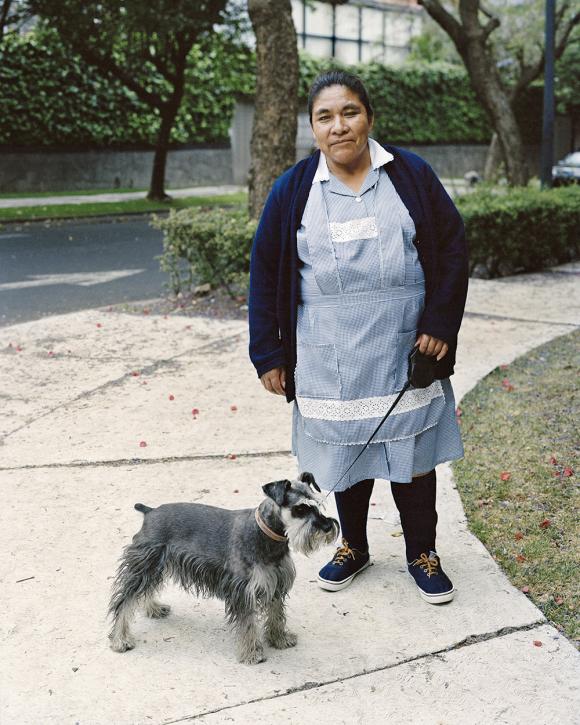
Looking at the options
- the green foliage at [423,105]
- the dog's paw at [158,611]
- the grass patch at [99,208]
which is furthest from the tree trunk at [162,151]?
the dog's paw at [158,611]

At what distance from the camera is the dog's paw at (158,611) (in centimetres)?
344

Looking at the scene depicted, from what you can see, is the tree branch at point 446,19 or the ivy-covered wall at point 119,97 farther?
the ivy-covered wall at point 119,97

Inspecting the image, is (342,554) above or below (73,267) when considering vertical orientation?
below

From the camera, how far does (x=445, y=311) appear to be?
335 centimetres

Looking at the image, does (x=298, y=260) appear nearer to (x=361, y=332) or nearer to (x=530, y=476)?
(x=361, y=332)

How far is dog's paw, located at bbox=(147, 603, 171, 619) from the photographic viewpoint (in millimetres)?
3436

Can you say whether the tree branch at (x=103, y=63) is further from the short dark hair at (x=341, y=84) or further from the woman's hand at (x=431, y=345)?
the woman's hand at (x=431, y=345)

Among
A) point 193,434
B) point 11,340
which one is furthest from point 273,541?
point 11,340

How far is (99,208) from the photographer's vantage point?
67.2 ft

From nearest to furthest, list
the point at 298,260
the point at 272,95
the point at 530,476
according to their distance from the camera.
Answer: the point at 298,260 → the point at 530,476 → the point at 272,95

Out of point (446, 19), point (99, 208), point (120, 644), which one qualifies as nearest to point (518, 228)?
point (120, 644)

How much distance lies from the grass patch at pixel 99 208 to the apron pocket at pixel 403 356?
1607 centimetres

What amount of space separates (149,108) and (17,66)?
4.09m

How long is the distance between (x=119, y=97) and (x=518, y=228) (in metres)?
17.8
